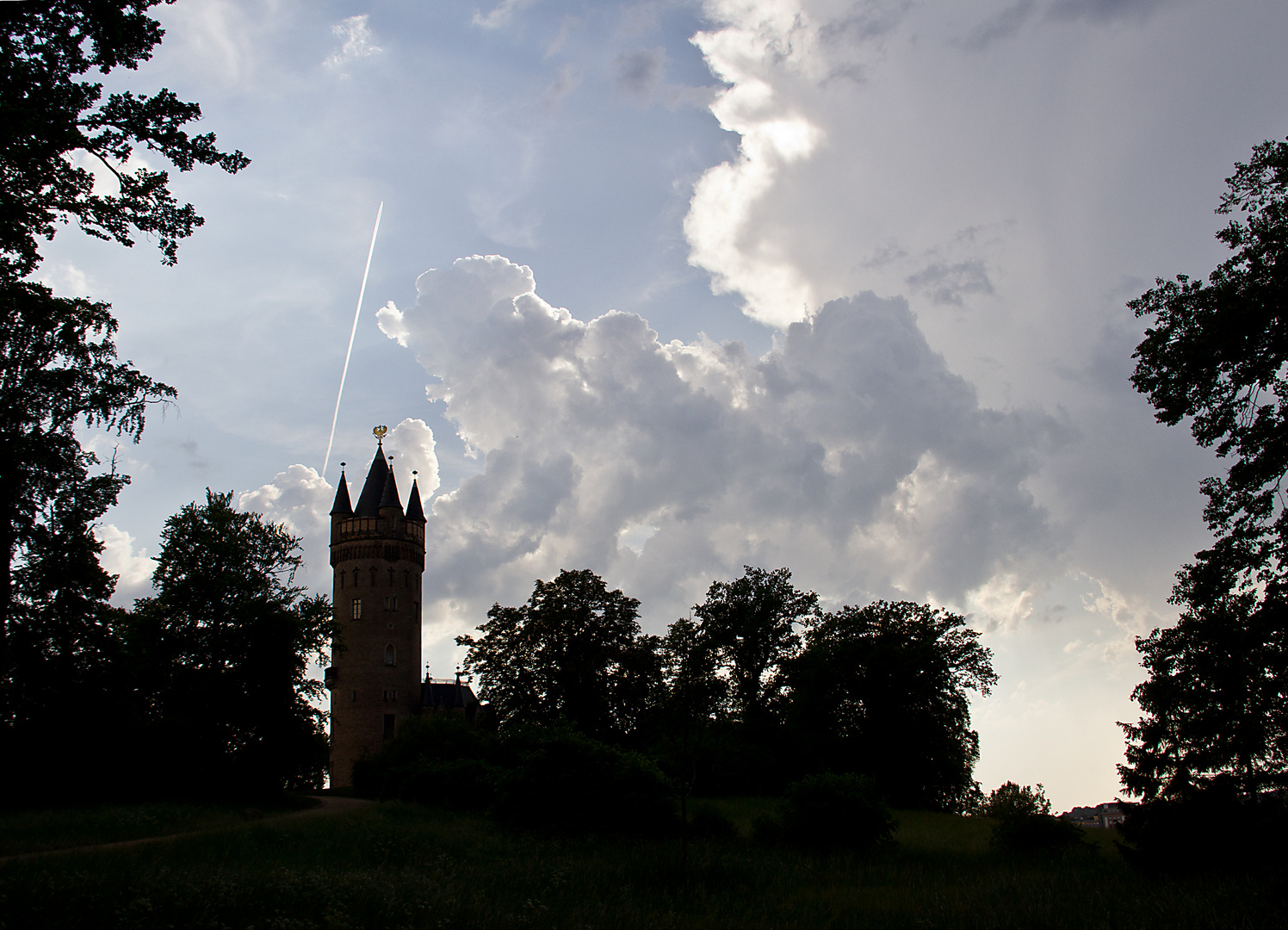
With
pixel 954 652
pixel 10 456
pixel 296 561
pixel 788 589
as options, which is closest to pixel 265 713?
pixel 296 561

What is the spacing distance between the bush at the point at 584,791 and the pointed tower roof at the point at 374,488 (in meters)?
42.4

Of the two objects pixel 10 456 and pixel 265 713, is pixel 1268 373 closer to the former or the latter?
pixel 10 456

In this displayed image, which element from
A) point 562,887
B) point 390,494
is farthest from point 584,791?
point 390,494

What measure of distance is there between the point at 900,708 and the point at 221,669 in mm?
33545

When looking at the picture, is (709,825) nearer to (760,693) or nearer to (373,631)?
(760,693)

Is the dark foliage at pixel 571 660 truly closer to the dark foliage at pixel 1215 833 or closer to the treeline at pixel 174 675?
the treeline at pixel 174 675

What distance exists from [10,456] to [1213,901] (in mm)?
22843

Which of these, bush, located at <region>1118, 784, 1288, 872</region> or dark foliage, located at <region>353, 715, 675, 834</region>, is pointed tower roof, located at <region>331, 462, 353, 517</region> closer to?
dark foliage, located at <region>353, 715, 675, 834</region>

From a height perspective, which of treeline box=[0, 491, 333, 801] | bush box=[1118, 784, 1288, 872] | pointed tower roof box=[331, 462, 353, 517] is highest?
pointed tower roof box=[331, 462, 353, 517]

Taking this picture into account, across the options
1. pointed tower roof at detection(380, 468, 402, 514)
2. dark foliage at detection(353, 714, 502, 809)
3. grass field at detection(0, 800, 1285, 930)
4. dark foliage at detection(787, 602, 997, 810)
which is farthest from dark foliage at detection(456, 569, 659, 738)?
grass field at detection(0, 800, 1285, 930)

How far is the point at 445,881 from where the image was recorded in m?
15.1

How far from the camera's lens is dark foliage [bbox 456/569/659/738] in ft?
151

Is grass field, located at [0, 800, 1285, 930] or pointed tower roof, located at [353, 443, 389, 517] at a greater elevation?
pointed tower roof, located at [353, 443, 389, 517]

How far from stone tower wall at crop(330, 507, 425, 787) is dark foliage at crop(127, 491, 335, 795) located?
2040 centimetres
